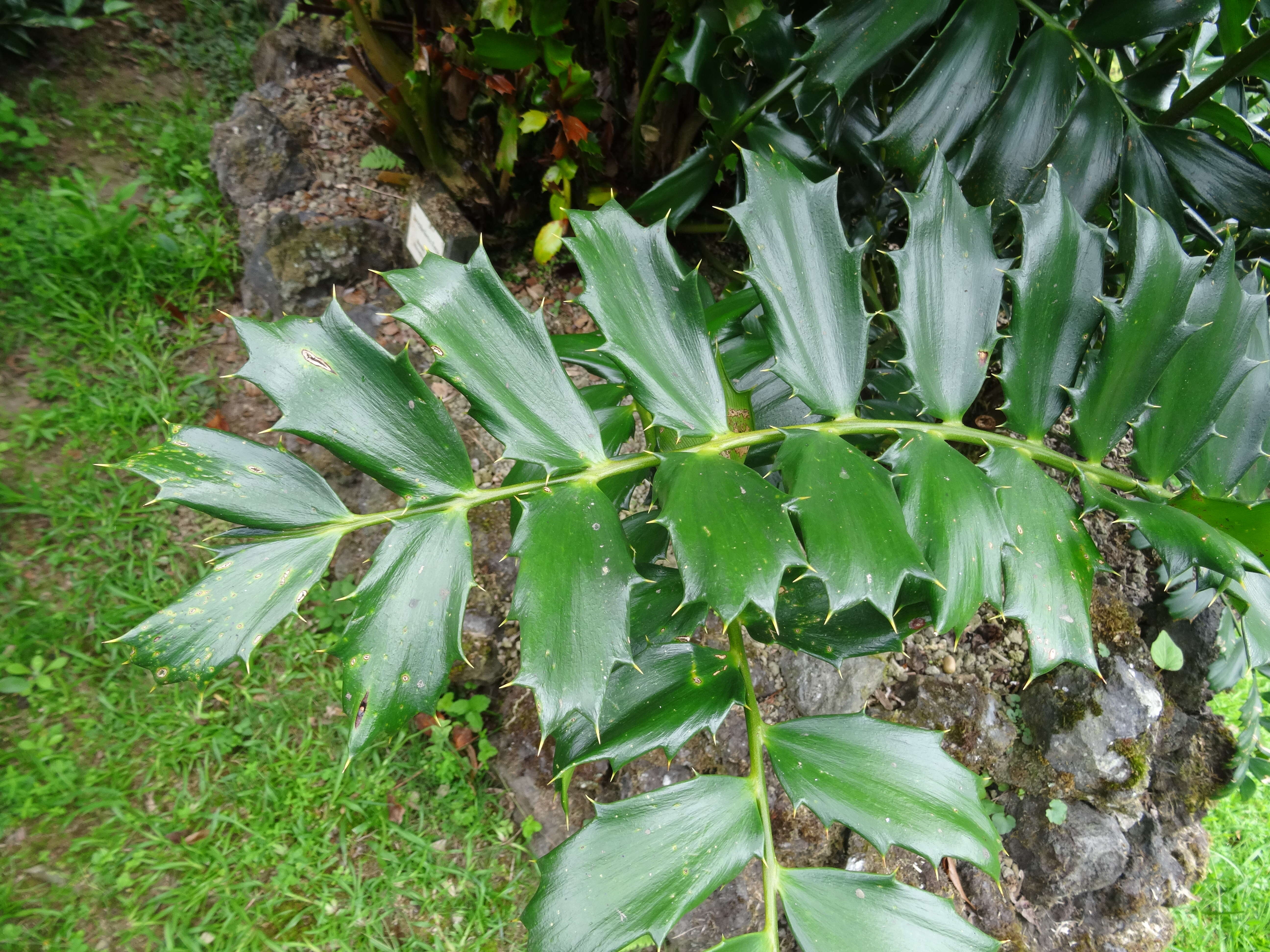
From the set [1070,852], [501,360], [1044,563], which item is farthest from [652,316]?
[1070,852]

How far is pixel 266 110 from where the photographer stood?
2420mm

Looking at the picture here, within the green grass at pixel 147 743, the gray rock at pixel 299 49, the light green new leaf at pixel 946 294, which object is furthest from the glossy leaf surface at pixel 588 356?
the gray rock at pixel 299 49

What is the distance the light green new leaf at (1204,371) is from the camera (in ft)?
2.96

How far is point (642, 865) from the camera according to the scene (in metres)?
0.81

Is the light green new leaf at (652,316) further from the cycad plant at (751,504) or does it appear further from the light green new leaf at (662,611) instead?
the light green new leaf at (662,611)

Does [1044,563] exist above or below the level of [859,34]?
below

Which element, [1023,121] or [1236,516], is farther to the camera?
[1023,121]

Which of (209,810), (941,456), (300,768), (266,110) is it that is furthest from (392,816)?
(266,110)

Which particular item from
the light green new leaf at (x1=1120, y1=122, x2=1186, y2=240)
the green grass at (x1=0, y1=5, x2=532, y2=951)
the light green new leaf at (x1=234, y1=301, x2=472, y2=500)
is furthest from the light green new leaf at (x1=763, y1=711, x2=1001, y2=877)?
the green grass at (x1=0, y1=5, x2=532, y2=951)

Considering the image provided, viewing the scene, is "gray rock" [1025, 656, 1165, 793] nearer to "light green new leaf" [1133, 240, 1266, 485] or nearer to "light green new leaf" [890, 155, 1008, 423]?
"light green new leaf" [1133, 240, 1266, 485]

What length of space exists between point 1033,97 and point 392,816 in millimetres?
1901

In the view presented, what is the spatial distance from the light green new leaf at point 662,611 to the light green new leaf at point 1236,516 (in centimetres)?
63

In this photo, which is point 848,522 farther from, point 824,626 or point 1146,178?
point 1146,178

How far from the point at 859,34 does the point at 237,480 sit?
41.1 inches
